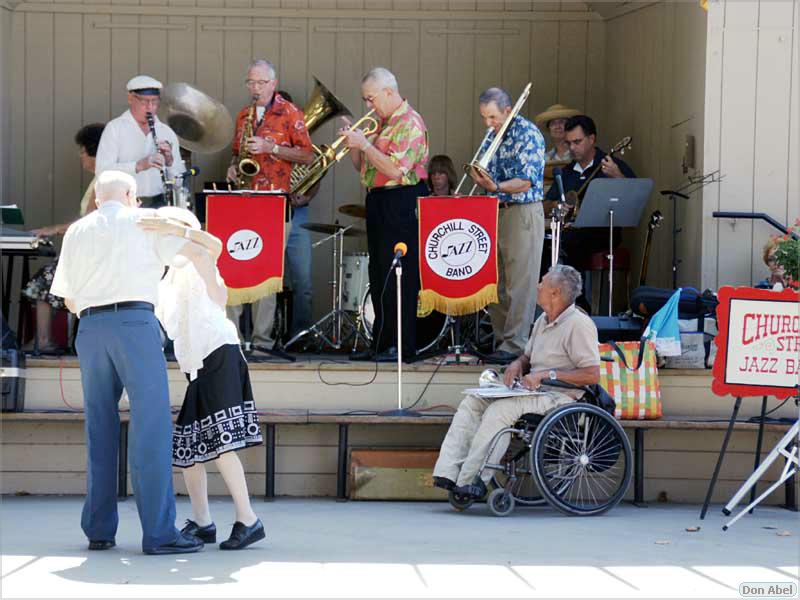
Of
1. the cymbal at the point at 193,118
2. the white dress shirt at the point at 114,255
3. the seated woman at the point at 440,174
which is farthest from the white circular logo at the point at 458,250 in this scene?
the white dress shirt at the point at 114,255

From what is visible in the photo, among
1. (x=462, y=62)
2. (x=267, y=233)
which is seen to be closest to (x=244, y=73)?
(x=462, y=62)

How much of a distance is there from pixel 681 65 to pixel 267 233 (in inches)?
118

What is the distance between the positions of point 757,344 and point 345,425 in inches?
85.8

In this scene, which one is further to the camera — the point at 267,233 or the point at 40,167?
the point at 40,167

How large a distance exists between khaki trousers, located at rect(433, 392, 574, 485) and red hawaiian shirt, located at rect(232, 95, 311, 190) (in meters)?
2.32

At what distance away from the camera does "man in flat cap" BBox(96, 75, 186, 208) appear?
7.94 m

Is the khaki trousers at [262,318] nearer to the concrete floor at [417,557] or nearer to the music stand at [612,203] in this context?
A: the concrete floor at [417,557]

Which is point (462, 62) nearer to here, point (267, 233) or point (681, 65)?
point (681, 65)


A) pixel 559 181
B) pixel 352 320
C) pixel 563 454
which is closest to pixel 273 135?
pixel 352 320

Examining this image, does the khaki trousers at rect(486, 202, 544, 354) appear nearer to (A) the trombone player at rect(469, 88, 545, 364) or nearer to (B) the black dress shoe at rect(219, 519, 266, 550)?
(A) the trombone player at rect(469, 88, 545, 364)

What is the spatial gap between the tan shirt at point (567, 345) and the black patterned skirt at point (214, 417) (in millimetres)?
1835

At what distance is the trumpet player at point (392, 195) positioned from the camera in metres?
7.53

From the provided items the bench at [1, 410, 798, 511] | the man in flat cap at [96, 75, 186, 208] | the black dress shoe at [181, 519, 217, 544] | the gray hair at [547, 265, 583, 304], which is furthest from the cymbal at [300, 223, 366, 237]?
the black dress shoe at [181, 519, 217, 544]

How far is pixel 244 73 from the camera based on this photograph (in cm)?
1005
